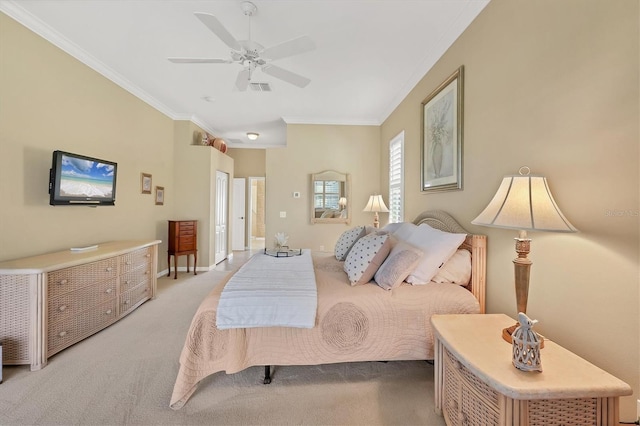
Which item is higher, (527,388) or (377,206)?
(377,206)

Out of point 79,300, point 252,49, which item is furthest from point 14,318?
point 252,49

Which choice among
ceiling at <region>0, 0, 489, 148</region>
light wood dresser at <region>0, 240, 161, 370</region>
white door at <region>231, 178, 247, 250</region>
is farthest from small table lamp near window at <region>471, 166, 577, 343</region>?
white door at <region>231, 178, 247, 250</region>

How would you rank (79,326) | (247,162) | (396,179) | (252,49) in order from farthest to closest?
(247,162), (396,179), (79,326), (252,49)

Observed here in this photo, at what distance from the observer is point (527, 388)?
0.97 m

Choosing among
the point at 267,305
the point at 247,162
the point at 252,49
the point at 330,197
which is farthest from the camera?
the point at 247,162

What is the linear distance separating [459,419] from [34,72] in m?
4.31

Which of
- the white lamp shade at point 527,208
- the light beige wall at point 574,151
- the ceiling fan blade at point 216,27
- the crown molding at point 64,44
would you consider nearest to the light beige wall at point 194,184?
the crown molding at point 64,44

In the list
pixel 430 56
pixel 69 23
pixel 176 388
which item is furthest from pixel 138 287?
pixel 430 56

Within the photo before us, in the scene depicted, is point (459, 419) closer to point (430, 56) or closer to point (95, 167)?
point (430, 56)

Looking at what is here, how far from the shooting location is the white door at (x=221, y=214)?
5.69 metres

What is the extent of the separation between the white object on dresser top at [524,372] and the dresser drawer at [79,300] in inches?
114

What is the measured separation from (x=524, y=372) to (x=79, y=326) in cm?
330

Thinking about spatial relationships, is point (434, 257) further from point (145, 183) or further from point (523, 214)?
point (145, 183)

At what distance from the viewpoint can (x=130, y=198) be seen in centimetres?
389
